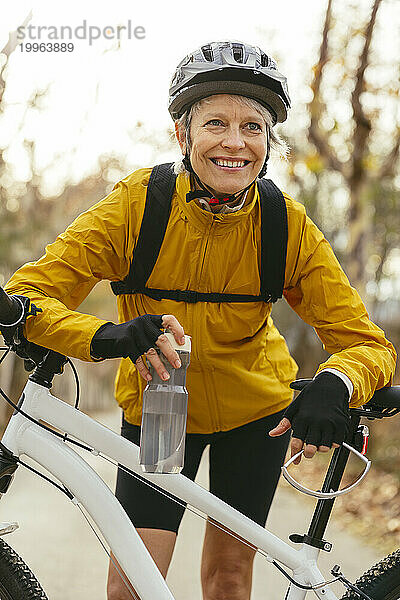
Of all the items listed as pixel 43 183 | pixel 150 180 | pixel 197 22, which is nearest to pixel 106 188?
pixel 43 183

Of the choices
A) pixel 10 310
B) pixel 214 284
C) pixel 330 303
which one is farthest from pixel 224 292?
pixel 10 310

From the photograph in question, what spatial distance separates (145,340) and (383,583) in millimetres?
893

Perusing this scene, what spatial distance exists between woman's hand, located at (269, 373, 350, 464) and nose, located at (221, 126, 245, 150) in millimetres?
Result: 599

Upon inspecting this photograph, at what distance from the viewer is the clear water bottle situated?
161 centimetres

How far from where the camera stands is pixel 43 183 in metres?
7.82

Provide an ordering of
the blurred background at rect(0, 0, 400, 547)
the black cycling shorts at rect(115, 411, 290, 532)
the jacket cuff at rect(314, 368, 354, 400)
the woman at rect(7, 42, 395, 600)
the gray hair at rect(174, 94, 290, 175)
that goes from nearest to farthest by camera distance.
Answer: the jacket cuff at rect(314, 368, 354, 400) → the woman at rect(7, 42, 395, 600) → the gray hair at rect(174, 94, 290, 175) → the black cycling shorts at rect(115, 411, 290, 532) → the blurred background at rect(0, 0, 400, 547)

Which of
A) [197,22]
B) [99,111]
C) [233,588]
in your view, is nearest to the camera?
[233,588]

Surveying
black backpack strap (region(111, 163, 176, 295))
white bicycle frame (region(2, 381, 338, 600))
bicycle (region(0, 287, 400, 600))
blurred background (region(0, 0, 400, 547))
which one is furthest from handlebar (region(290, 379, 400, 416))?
blurred background (region(0, 0, 400, 547))

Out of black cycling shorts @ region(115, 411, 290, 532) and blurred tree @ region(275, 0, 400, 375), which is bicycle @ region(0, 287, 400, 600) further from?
blurred tree @ region(275, 0, 400, 375)

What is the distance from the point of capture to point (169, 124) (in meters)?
6.82

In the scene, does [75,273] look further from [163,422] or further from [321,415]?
[321,415]

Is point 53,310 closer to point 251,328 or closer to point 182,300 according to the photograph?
point 182,300

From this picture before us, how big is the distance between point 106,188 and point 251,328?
7063 millimetres

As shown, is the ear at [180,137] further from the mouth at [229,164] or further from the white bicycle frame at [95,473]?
the white bicycle frame at [95,473]
